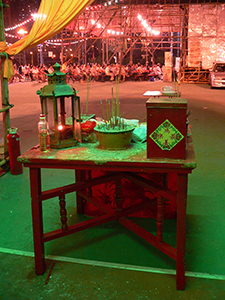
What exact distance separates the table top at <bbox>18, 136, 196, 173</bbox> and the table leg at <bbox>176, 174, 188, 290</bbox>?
105 mm

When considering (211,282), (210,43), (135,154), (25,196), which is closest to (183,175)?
(135,154)

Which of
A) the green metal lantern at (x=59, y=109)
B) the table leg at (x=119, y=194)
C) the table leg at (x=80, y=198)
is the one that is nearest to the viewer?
the green metal lantern at (x=59, y=109)

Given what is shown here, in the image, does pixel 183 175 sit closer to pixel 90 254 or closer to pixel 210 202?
pixel 90 254

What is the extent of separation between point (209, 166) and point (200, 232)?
2011 millimetres

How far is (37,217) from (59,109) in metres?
0.89

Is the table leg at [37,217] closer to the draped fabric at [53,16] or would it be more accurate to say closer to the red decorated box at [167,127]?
the red decorated box at [167,127]

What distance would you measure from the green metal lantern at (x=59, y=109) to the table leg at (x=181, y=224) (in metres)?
0.92

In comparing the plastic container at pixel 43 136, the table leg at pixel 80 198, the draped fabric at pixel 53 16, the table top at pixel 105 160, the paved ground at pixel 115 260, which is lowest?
the paved ground at pixel 115 260

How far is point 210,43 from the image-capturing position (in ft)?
61.4

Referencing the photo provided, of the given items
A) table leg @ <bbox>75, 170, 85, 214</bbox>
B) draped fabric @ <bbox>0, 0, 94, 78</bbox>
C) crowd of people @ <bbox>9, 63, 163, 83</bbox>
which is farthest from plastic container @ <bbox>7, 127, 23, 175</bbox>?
crowd of people @ <bbox>9, 63, 163, 83</bbox>

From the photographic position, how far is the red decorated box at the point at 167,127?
7.25 feet

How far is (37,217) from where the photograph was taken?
250 cm

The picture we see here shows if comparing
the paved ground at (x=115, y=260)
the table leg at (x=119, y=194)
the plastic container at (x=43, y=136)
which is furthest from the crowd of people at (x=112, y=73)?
the plastic container at (x=43, y=136)

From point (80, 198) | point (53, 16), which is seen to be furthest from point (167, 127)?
point (53, 16)
